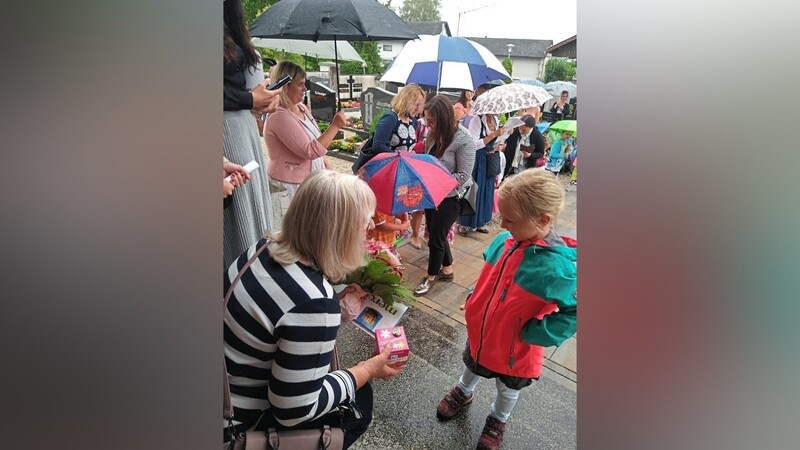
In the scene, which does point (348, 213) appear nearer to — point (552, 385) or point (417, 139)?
point (552, 385)

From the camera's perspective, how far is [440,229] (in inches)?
160

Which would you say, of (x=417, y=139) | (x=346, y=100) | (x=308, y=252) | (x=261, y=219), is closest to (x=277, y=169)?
(x=261, y=219)

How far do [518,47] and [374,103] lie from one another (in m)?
34.2

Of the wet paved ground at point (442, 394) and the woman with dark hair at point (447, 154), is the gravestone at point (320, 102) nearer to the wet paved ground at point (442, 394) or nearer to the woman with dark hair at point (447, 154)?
the woman with dark hair at point (447, 154)

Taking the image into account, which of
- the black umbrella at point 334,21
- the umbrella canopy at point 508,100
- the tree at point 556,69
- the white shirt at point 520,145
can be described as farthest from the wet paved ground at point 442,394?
the tree at point 556,69

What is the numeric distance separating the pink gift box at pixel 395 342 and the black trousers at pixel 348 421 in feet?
0.53

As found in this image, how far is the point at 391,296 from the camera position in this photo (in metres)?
2.10

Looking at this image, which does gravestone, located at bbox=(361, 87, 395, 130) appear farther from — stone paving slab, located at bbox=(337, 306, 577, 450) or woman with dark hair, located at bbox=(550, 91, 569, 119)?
stone paving slab, located at bbox=(337, 306, 577, 450)

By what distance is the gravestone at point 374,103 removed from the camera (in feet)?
38.5

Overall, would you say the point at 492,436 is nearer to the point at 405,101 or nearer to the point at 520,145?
the point at 405,101

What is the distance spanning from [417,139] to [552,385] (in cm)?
269

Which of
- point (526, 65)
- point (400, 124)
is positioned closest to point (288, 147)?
point (400, 124)

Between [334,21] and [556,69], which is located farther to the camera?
[556,69]

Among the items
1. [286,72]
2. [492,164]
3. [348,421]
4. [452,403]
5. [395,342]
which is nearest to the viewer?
[348,421]
